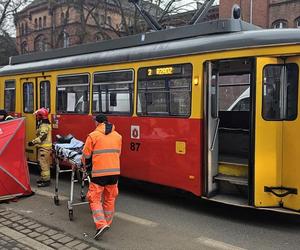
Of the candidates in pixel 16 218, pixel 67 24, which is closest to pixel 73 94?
pixel 16 218

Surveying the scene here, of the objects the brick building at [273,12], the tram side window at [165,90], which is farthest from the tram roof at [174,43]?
the brick building at [273,12]

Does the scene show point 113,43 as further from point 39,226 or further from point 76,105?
point 39,226

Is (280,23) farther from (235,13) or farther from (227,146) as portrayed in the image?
(227,146)

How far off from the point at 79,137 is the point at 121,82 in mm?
1859

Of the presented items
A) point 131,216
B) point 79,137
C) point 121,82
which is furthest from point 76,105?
point 131,216

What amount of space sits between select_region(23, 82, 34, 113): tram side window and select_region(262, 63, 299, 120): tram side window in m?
6.68

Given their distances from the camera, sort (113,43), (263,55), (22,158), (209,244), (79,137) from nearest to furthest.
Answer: (209,244), (263,55), (22,158), (113,43), (79,137)

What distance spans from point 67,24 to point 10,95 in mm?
25014

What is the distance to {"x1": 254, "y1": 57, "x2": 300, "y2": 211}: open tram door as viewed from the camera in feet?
20.4

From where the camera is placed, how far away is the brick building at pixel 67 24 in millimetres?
29969

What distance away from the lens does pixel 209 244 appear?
18.9 ft

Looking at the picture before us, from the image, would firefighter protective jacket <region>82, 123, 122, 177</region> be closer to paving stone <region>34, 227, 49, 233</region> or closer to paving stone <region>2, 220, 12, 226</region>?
paving stone <region>34, 227, 49, 233</region>

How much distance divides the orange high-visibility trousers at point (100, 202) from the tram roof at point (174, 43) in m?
2.56

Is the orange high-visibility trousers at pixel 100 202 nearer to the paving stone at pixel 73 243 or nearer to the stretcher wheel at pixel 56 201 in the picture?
the paving stone at pixel 73 243
